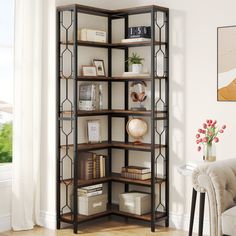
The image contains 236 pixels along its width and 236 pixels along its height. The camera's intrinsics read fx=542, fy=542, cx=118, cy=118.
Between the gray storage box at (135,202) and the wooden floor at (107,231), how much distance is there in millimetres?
153

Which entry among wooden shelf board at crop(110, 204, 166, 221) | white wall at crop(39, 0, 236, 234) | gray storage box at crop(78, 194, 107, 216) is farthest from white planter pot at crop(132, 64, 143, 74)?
wooden shelf board at crop(110, 204, 166, 221)

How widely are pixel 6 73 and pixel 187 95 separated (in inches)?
68.1

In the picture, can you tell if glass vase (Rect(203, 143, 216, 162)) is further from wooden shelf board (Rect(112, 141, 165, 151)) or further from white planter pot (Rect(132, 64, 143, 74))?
white planter pot (Rect(132, 64, 143, 74))

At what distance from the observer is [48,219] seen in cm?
525

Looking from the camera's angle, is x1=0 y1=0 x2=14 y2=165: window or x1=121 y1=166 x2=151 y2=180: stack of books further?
→ x1=121 y1=166 x2=151 y2=180: stack of books

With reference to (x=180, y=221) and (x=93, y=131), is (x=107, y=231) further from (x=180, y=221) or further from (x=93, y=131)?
(x=93, y=131)

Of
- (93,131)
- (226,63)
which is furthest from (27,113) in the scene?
(226,63)

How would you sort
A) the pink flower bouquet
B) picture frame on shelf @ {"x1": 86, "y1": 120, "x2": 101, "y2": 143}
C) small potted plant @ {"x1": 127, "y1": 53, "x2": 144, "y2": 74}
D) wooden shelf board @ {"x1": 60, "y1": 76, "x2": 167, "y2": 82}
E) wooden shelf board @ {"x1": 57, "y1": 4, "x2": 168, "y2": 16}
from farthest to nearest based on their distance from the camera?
picture frame on shelf @ {"x1": 86, "y1": 120, "x2": 101, "y2": 143} → small potted plant @ {"x1": 127, "y1": 53, "x2": 144, "y2": 74} → wooden shelf board @ {"x1": 60, "y1": 76, "x2": 167, "y2": 82} → wooden shelf board @ {"x1": 57, "y1": 4, "x2": 168, "y2": 16} → the pink flower bouquet

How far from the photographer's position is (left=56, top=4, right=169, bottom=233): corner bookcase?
16.5ft

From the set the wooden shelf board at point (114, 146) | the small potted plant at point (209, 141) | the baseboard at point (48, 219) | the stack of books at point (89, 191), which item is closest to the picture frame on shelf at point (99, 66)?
the wooden shelf board at point (114, 146)

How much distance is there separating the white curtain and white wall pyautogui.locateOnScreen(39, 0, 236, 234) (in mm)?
103

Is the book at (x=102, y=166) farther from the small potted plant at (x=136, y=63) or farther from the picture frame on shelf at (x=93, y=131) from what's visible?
the small potted plant at (x=136, y=63)

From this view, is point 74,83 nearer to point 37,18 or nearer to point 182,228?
point 37,18

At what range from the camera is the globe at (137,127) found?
5.25 m
